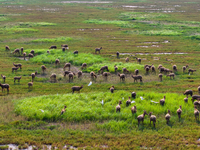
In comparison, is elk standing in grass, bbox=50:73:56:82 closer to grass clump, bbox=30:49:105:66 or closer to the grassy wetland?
the grassy wetland

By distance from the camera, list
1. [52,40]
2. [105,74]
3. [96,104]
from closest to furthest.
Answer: [96,104] < [105,74] < [52,40]

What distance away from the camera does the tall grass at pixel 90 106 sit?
16.5 metres

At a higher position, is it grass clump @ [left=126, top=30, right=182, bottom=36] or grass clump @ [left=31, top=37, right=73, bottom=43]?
grass clump @ [left=126, top=30, right=182, bottom=36]

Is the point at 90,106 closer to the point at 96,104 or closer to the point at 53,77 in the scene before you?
the point at 96,104

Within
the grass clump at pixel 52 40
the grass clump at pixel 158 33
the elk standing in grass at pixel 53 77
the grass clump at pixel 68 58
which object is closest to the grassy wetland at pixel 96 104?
the grass clump at pixel 68 58

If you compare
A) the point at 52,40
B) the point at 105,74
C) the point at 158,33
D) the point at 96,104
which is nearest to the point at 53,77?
the point at 105,74

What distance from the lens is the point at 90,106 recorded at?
707 inches

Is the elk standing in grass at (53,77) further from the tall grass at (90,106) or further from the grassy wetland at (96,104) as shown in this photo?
the tall grass at (90,106)

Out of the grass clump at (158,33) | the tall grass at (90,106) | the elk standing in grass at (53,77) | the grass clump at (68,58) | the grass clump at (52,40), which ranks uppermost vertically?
the grass clump at (158,33)

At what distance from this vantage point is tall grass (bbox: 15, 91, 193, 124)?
1655 cm

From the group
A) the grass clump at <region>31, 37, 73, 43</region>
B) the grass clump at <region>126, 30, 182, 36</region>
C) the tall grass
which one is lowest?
the tall grass

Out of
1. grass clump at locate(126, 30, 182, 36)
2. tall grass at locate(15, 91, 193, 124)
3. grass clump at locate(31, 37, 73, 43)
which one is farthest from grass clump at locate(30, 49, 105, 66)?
grass clump at locate(126, 30, 182, 36)

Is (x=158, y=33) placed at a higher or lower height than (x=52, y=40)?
higher

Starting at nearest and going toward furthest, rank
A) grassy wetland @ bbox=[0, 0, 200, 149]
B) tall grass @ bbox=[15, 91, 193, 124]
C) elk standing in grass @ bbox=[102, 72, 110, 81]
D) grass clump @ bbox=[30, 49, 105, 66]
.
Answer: grassy wetland @ bbox=[0, 0, 200, 149] → tall grass @ bbox=[15, 91, 193, 124] → elk standing in grass @ bbox=[102, 72, 110, 81] → grass clump @ bbox=[30, 49, 105, 66]
